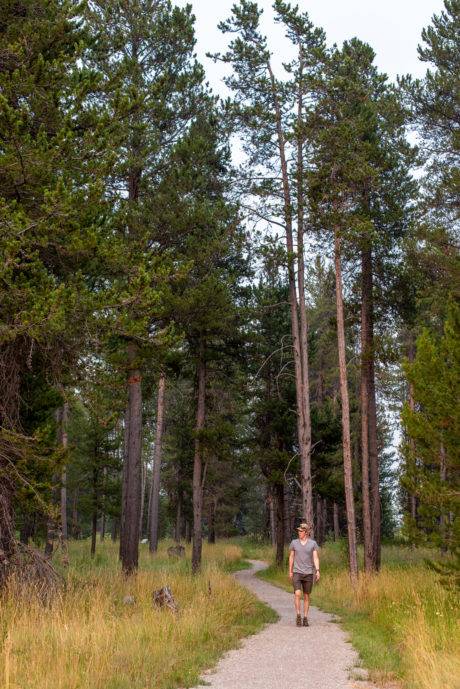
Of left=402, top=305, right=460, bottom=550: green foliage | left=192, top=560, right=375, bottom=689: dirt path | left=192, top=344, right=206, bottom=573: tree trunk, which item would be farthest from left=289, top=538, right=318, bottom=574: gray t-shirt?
left=192, top=344, right=206, bottom=573: tree trunk

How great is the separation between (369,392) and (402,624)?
33.5 feet

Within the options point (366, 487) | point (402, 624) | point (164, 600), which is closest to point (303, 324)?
point (366, 487)

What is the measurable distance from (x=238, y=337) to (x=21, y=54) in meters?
12.7

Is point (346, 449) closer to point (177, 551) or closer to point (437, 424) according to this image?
point (437, 424)

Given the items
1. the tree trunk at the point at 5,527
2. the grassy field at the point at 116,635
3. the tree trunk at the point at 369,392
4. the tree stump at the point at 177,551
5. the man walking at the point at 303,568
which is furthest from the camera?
the tree stump at the point at 177,551

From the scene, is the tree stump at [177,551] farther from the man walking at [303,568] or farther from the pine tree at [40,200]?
the pine tree at [40,200]

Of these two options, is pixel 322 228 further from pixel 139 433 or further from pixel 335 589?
pixel 335 589

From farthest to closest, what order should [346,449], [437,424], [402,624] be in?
[346,449] < [437,424] < [402,624]

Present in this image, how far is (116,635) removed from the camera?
7590 mm

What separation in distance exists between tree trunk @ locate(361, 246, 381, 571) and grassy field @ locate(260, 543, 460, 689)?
187 cm

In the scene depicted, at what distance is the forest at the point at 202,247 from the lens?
9.73 meters

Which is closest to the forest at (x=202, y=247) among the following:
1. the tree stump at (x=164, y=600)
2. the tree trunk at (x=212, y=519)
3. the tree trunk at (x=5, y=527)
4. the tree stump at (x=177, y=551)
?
the tree trunk at (x=5, y=527)

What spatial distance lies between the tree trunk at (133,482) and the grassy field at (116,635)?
297cm

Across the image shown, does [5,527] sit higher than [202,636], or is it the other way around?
[5,527]
